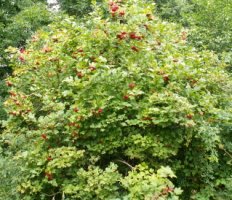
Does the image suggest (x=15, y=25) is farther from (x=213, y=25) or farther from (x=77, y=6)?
(x=213, y=25)

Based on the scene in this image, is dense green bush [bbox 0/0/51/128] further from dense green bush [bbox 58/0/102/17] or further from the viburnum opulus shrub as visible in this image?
the viburnum opulus shrub

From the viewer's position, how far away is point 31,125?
4.08 m

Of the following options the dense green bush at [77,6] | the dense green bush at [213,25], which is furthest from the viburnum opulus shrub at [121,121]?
the dense green bush at [77,6]

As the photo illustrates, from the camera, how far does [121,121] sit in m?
3.48

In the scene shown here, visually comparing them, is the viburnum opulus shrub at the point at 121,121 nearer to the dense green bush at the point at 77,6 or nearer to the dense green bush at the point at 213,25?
the dense green bush at the point at 213,25

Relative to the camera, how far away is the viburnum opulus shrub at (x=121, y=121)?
3246 mm

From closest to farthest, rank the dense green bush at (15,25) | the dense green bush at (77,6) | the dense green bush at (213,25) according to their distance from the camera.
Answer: the dense green bush at (213,25), the dense green bush at (15,25), the dense green bush at (77,6)

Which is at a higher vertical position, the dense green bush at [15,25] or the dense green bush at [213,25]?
the dense green bush at [213,25]

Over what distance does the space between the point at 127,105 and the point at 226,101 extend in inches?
52.1

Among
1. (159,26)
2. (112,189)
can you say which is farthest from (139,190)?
(159,26)

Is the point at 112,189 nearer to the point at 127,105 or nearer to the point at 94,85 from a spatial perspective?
the point at 127,105

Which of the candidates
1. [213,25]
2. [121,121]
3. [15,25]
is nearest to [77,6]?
[15,25]

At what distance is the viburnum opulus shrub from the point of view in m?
3.25

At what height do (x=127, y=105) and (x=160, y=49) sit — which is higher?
(x=160, y=49)
